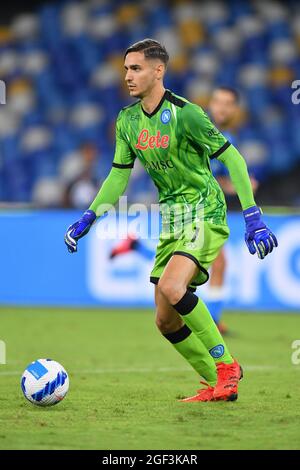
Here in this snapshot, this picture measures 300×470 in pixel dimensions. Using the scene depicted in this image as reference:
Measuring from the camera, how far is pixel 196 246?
18.9ft

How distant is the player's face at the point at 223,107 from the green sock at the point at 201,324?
10.5 feet

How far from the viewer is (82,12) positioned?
16500mm

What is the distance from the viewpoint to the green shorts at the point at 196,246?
5746mm

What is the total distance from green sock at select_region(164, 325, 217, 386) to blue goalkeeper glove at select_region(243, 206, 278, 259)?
707 mm

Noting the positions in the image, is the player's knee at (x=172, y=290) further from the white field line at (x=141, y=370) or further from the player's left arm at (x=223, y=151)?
the white field line at (x=141, y=370)

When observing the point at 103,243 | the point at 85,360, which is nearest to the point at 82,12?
the point at 103,243

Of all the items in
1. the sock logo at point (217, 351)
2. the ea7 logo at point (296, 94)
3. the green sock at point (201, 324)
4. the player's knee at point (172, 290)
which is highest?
the ea7 logo at point (296, 94)

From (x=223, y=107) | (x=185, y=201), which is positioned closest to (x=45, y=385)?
(x=185, y=201)

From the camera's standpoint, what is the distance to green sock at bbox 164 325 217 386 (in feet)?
19.5

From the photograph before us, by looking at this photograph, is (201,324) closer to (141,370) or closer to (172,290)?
(172,290)

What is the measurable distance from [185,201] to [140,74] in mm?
780

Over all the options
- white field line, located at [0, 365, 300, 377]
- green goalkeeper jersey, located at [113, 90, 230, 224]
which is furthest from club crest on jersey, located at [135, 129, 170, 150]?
white field line, located at [0, 365, 300, 377]

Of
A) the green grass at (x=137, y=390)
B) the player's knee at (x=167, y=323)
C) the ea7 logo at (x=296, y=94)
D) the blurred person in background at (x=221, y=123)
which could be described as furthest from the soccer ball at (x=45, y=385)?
the ea7 logo at (x=296, y=94)
